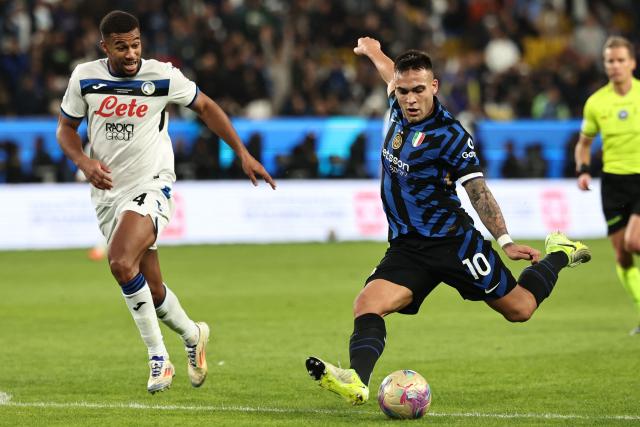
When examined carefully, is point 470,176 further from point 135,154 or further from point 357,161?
point 357,161

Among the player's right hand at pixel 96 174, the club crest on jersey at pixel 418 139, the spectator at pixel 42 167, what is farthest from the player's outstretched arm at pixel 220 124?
the spectator at pixel 42 167

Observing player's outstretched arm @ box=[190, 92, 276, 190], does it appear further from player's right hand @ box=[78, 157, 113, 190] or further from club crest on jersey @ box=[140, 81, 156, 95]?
player's right hand @ box=[78, 157, 113, 190]

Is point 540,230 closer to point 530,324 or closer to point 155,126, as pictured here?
point 530,324

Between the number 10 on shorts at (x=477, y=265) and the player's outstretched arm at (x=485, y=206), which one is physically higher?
the player's outstretched arm at (x=485, y=206)

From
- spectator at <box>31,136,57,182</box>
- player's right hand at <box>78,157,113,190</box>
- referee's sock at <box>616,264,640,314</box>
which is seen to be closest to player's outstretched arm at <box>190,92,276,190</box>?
player's right hand at <box>78,157,113,190</box>

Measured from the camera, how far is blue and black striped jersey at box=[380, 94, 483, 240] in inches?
306

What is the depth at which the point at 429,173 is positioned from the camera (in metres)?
7.82

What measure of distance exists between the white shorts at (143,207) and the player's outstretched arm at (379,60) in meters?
1.72

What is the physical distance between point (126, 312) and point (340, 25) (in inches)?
553

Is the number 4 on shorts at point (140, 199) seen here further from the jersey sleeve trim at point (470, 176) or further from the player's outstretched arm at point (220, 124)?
the jersey sleeve trim at point (470, 176)

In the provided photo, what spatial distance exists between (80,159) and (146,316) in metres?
1.12

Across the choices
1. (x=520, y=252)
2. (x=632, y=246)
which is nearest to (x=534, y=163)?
(x=632, y=246)

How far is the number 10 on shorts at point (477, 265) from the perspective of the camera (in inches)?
307

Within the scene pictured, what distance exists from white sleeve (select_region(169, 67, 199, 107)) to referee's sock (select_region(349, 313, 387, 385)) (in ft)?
7.34
